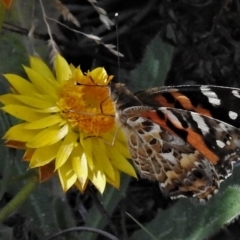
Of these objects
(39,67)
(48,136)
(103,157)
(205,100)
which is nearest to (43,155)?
(48,136)

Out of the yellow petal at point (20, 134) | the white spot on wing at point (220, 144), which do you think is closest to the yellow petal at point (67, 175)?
the yellow petal at point (20, 134)

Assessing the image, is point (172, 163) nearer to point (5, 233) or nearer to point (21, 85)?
point (21, 85)

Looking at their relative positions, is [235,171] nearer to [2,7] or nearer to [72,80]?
[72,80]

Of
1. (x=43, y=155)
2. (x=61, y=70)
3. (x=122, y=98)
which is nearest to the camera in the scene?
(x=43, y=155)

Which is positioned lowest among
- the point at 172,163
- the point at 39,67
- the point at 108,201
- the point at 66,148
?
the point at 108,201

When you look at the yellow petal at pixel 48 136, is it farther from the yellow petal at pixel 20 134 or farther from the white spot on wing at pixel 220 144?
the white spot on wing at pixel 220 144

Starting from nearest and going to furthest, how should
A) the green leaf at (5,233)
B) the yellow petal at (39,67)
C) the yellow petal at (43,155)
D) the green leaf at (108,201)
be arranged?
the yellow petal at (43,155), the yellow petal at (39,67), the green leaf at (5,233), the green leaf at (108,201)
